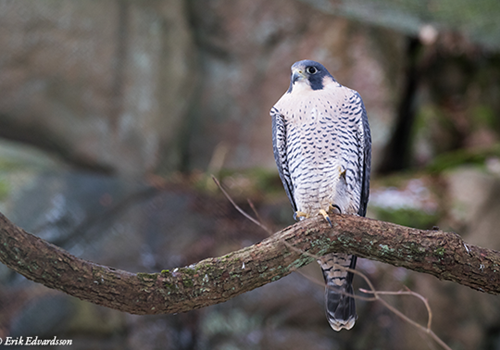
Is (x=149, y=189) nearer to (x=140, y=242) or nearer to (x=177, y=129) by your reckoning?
(x=140, y=242)

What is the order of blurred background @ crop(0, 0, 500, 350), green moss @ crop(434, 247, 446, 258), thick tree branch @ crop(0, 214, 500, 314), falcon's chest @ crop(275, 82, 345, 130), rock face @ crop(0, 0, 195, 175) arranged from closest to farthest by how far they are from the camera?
thick tree branch @ crop(0, 214, 500, 314), green moss @ crop(434, 247, 446, 258), falcon's chest @ crop(275, 82, 345, 130), blurred background @ crop(0, 0, 500, 350), rock face @ crop(0, 0, 195, 175)

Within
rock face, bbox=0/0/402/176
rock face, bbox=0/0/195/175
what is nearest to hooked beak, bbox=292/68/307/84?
rock face, bbox=0/0/402/176

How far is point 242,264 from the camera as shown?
1.85 metres

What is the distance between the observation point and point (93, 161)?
5461 mm

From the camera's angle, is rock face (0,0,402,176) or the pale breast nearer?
the pale breast

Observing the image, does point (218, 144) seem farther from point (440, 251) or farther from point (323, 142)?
point (440, 251)

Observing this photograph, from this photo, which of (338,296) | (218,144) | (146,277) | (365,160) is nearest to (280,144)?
(365,160)

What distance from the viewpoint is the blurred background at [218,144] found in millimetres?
4430

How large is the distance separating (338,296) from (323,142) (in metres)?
0.90

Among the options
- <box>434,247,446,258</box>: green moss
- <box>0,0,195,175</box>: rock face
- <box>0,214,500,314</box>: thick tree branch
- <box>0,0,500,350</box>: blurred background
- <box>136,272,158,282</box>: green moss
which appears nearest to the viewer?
<box>0,214,500,314</box>: thick tree branch

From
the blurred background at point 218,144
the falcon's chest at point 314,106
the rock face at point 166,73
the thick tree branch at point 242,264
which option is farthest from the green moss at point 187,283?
the rock face at point 166,73

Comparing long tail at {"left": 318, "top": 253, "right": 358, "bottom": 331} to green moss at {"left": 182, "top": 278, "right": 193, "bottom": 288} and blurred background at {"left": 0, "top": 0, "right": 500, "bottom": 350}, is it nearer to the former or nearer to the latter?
green moss at {"left": 182, "top": 278, "right": 193, "bottom": 288}

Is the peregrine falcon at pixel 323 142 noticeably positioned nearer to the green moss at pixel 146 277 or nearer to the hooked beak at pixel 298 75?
the hooked beak at pixel 298 75

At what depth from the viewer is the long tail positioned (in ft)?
8.18
